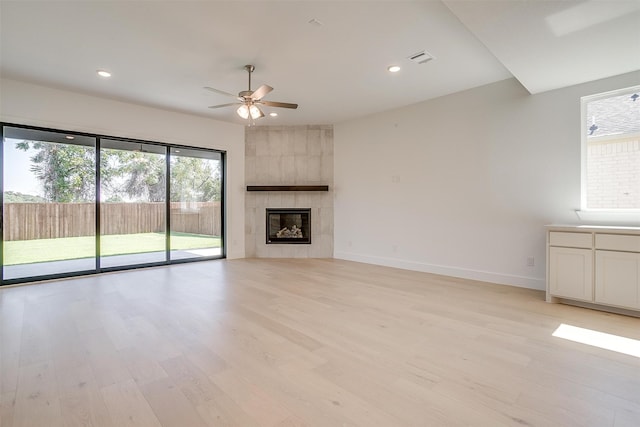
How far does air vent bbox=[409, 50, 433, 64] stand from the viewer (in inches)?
133

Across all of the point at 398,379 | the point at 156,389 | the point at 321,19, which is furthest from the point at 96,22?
the point at 398,379

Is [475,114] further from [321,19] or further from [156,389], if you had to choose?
[156,389]

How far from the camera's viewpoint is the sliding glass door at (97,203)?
14.1 ft

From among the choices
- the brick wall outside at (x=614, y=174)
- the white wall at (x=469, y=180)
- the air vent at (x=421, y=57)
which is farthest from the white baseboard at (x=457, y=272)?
the air vent at (x=421, y=57)

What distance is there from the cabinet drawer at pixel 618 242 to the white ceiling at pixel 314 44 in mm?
1839

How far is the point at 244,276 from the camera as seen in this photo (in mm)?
4738

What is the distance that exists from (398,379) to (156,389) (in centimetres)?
149

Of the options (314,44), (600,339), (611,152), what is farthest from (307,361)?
(611,152)

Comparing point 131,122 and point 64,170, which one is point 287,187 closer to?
point 131,122

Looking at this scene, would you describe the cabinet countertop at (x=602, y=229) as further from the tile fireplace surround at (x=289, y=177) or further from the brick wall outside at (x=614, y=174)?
the tile fireplace surround at (x=289, y=177)

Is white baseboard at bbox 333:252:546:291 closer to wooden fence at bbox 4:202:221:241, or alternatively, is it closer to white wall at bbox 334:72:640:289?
white wall at bbox 334:72:640:289

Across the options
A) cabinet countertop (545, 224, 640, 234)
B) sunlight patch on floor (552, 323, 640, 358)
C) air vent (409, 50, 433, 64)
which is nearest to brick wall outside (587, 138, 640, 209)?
cabinet countertop (545, 224, 640, 234)

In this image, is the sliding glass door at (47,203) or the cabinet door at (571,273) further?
the sliding glass door at (47,203)

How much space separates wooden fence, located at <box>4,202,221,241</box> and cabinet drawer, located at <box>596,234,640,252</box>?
6.13m
